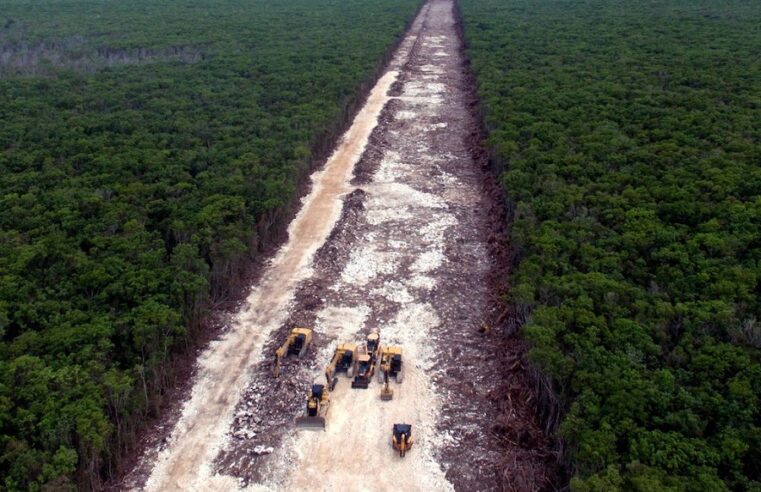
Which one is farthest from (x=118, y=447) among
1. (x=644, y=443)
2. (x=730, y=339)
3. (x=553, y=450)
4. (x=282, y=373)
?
(x=730, y=339)

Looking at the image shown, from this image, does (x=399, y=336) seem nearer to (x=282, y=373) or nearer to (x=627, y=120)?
(x=282, y=373)

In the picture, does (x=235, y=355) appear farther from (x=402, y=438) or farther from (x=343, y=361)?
(x=402, y=438)

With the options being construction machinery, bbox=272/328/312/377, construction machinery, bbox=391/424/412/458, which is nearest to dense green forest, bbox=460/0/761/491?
construction machinery, bbox=391/424/412/458

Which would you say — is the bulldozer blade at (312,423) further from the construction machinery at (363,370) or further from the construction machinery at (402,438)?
the construction machinery at (402,438)

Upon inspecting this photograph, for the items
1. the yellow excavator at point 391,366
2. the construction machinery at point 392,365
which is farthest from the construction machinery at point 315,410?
the construction machinery at point 392,365

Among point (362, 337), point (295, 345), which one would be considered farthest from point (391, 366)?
point (295, 345)

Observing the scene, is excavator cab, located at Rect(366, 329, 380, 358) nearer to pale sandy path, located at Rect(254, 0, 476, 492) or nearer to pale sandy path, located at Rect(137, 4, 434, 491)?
pale sandy path, located at Rect(254, 0, 476, 492)
